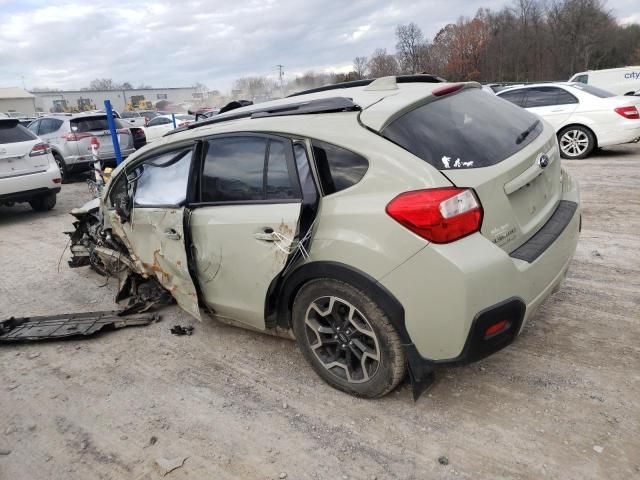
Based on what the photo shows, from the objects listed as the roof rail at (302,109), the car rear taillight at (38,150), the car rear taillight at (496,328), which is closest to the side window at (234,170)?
the roof rail at (302,109)

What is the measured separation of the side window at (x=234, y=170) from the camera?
301 cm

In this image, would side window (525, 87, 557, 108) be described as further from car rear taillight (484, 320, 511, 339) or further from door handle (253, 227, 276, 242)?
door handle (253, 227, 276, 242)

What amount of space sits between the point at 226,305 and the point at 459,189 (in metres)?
1.79

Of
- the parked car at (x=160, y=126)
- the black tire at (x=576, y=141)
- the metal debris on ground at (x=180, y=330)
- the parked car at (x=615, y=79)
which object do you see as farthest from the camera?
the parked car at (x=615, y=79)

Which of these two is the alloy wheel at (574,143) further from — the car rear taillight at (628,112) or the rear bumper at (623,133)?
the car rear taillight at (628,112)

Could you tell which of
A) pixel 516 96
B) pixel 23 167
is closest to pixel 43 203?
pixel 23 167

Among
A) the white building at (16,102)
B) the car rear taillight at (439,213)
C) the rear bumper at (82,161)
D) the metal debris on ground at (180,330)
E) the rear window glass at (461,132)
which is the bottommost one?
the metal debris on ground at (180,330)

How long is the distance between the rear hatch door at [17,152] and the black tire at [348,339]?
6.90m

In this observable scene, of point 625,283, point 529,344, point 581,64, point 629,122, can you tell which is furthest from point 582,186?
point 581,64

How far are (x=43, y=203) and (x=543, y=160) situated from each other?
8.77 m

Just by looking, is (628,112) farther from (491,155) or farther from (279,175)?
(279,175)

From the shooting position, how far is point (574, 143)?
995 centimetres

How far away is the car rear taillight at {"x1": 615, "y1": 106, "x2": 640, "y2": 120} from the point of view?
927cm

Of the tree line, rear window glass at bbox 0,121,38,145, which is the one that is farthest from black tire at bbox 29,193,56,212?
the tree line
